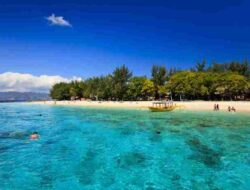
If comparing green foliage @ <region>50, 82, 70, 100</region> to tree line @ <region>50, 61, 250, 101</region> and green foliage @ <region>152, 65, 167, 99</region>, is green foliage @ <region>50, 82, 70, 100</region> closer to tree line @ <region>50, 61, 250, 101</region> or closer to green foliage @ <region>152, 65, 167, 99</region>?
tree line @ <region>50, 61, 250, 101</region>

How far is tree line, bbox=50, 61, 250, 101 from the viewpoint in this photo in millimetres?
101000

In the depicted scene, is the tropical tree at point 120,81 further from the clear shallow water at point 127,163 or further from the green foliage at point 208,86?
the clear shallow water at point 127,163

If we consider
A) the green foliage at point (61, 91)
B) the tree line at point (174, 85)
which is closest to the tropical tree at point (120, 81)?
Answer: the tree line at point (174, 85)

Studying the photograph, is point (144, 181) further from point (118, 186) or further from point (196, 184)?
point (196, 184)

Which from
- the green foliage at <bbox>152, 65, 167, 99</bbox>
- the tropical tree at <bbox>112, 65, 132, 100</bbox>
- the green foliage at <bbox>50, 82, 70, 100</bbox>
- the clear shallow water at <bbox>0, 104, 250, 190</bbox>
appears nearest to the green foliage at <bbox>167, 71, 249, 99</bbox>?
the green foliage at <bbox>152, 65, 167, 99</bbox>

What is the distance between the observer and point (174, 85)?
109m

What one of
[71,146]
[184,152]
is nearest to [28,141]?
[71,146]

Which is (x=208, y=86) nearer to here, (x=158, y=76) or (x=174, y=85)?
(x=174, y=85)

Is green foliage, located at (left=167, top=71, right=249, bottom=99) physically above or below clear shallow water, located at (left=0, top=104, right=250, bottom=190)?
above

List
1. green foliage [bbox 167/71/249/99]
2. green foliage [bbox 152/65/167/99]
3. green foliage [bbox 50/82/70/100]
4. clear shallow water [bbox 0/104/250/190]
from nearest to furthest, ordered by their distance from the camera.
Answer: clear shallow water [bbox 0/104/250/190], green foliage [bbox 167/71/249/99], green foliage [bbox 152/65/167/99], green foliage [bbox 50/82/70/100]

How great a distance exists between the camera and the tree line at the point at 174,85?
101 meters

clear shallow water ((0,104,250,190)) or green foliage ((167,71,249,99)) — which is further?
green foliage ((167,71,249,99))

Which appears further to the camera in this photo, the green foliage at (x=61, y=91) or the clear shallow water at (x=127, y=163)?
the green foliage at (x=61, y=91)

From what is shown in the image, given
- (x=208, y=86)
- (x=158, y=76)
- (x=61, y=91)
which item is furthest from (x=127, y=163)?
(x=61, y=91)
